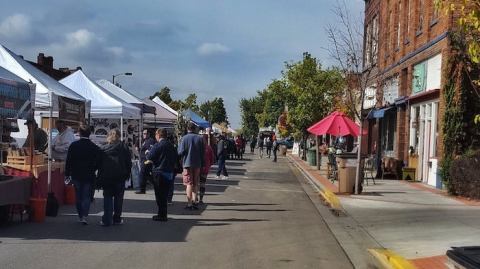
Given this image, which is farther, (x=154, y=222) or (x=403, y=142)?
(x=403, y=142)

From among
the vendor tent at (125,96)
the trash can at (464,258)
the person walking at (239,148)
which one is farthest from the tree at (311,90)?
the trash can at (464,258)

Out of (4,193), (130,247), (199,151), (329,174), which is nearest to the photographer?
(130,247)

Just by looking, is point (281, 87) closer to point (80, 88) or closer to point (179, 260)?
point (80, 88)

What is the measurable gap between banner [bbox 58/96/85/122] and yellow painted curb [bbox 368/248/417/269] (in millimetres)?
7891

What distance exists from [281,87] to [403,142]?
2080cm

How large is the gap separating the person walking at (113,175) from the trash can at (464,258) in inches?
234

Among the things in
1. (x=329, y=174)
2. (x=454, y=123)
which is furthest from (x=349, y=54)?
(x=329, y=174)

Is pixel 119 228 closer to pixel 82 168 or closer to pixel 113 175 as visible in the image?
pixel 113 175

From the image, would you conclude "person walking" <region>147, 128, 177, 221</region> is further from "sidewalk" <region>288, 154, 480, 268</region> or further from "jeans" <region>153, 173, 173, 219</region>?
"sidewalk" <region>288, 154, 480, 268</region>

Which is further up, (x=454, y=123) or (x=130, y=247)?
(x=454, y=123)

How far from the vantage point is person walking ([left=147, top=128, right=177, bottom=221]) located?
1171cm

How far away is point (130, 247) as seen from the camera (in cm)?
898

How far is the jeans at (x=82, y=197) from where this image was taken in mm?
10828

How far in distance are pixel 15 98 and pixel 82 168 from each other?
1838 mm
